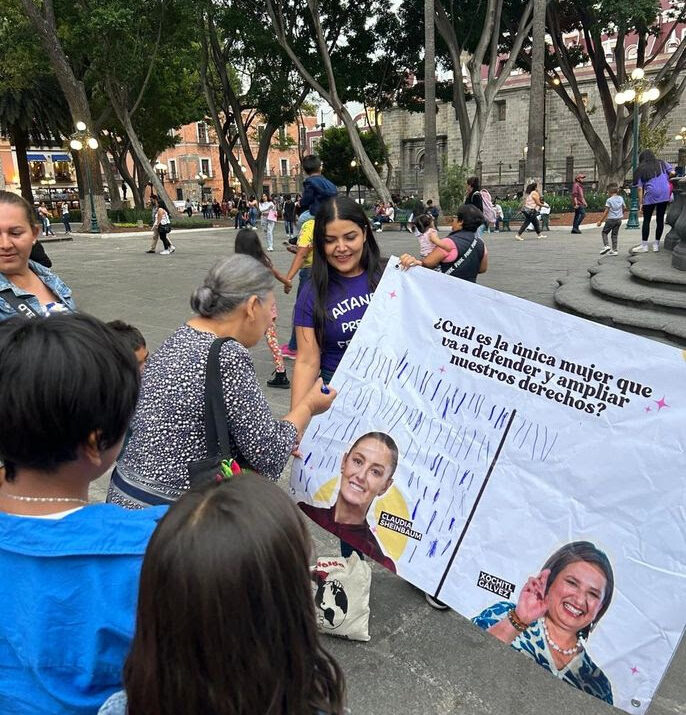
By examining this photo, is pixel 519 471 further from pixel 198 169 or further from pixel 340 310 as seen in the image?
pixel 198 169

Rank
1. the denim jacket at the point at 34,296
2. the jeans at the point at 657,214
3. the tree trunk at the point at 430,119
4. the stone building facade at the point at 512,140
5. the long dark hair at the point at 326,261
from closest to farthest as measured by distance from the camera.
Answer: the denim jacket at the point at 34,296, the long dark hair at the point at 326,261, the jeans at the point at 657,214, the tree trunk at the point at 430,119, the stone building facade at the point at 512,140

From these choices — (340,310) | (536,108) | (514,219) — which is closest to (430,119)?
(536,108)

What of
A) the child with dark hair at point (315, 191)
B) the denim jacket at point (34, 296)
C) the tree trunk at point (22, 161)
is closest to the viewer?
the denim jacket at point (34, 296)

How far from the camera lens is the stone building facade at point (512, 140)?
50.4m

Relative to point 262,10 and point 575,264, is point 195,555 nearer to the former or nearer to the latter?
point 575,264

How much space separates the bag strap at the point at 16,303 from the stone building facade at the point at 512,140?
150ft

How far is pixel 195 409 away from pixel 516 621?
120cm

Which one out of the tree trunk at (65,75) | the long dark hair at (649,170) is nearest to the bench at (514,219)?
the long dark hair at (649,170)

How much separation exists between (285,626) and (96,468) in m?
0.50

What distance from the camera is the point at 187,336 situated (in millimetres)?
1974

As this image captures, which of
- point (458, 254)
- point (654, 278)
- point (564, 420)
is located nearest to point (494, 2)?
point (654, 278)

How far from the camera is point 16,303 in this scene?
8.85 feet

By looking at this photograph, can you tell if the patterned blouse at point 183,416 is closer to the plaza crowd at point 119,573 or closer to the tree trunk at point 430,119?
the plaza crowd at point 119,573

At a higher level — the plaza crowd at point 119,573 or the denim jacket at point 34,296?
the denim jacket at point 34,296
